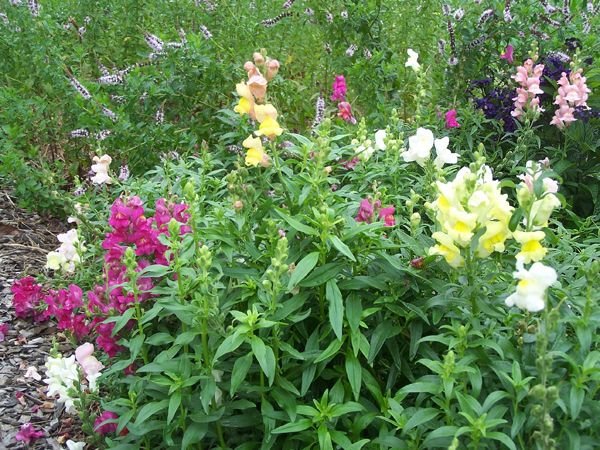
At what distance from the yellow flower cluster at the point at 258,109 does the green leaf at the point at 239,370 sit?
2.14ft

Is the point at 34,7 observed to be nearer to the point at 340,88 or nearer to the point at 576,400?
the point at 340,88

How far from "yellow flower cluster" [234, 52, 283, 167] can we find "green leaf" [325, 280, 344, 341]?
19.5 inches

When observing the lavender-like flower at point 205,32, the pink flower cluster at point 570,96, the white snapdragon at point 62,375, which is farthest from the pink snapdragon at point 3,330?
the pink flower cluster at point 570,96

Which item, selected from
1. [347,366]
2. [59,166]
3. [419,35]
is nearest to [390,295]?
[347,366]

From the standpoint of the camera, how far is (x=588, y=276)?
2.16 meters

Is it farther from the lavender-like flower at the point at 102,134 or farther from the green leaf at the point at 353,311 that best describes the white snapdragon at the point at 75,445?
the lavender-like flower at the point at 102,134

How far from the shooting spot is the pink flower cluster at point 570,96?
3881 mm

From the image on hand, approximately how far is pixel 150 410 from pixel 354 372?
2.21ft

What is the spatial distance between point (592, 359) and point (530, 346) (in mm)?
228

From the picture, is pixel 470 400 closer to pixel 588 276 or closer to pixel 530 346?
pixel 530 346

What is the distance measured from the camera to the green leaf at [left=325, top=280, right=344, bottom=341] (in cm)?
230

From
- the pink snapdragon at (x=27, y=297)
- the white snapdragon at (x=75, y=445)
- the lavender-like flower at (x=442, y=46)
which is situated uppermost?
the lavender-like flower at (x=442, y=46)

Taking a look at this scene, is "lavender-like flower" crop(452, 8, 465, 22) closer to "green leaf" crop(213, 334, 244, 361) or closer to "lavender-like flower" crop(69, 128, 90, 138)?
"lavender-like flower" crop(69, 128, 90, 138)

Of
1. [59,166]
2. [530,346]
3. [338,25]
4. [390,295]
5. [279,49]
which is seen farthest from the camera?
[279,49]
